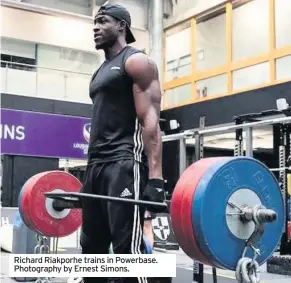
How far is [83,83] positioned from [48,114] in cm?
171

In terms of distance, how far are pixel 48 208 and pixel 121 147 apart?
144 cm

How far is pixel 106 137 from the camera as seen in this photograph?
7.16 feet

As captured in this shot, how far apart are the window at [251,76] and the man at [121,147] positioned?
785cm

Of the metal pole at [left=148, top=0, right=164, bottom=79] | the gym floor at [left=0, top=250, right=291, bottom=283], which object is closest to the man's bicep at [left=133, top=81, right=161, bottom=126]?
the gym floor at [left=0, top=250, right=291, bottom=283]

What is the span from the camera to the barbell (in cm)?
191

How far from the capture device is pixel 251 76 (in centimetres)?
1015

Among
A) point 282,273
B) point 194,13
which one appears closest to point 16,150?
point 194,13

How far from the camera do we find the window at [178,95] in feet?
38.0

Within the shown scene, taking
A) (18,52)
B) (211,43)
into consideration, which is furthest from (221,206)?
(18,52)

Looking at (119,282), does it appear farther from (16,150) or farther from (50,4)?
(50,4)

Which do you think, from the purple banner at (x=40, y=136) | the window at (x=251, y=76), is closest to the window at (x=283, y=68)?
the window at (x=251, y=76)

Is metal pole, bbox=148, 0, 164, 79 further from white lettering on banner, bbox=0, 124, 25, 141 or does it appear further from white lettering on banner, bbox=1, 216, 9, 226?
white lettering on banner, bbox=1, 216, 9, 226

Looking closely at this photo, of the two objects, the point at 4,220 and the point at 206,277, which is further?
the point at 4,220

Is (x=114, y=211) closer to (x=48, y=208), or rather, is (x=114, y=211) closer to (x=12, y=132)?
(x=48, y=208)
